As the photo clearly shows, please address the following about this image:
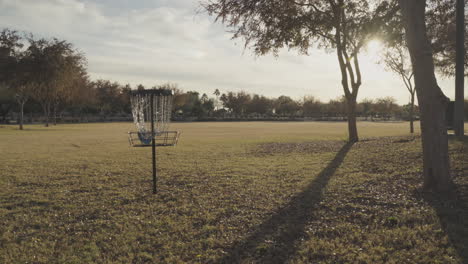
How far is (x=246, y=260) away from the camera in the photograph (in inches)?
183

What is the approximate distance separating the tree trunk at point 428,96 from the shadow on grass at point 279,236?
2914mm

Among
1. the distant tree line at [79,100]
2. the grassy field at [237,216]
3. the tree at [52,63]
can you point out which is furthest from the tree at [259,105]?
the grassy field at [237,216]

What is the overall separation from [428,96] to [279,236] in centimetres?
508

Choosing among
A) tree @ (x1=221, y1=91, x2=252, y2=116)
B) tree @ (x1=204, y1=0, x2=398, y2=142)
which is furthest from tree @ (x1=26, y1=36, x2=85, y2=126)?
tree @ (x1=221, y1=91, x2=252, y2=116)

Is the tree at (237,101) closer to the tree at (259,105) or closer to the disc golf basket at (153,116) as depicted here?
the tree at (259,105)

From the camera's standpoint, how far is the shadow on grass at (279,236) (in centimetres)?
479

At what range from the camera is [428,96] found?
729 cm

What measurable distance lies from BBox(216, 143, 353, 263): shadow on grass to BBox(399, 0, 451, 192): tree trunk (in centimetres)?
291

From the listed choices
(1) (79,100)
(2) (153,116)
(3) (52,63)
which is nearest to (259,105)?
(1) (79,100)

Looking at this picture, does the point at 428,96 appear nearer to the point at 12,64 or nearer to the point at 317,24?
the point at 317,24

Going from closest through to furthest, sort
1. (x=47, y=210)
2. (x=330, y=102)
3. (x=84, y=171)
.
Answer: (x=47, y=210) < (x=84, y=171) < (x=330, y=102)

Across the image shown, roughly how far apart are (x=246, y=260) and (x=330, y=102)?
516 ft

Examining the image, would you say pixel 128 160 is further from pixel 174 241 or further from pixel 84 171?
pixel 174 241

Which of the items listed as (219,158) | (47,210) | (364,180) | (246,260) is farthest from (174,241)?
(219,158)
